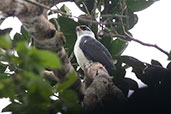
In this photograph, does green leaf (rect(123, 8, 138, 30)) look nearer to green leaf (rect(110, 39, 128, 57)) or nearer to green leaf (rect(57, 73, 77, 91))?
green leaf (rect(110, 39, 128, 57))

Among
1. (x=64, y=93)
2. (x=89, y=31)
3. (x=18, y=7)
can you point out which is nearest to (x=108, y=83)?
(x=18, y=7)

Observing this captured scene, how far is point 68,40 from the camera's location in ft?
15.1

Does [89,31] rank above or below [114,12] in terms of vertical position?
above

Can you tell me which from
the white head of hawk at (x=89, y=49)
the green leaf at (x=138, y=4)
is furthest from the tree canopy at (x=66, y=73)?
the white head of hawk at (x=89, y=49)

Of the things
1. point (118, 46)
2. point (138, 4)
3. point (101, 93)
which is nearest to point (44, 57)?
point (101, 93)

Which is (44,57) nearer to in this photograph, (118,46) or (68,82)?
(68,82)

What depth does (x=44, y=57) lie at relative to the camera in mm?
1089

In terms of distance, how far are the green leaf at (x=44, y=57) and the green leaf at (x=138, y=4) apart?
3.43m

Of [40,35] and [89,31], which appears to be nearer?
[40,35]

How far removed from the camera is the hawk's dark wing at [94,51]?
457cm

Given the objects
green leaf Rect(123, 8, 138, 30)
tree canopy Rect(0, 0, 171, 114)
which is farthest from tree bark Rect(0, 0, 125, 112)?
green leaf Rect(123, 8, 138, 30)

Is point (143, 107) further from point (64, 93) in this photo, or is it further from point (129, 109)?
point (64, 93)

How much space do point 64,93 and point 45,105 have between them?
0.09 meters

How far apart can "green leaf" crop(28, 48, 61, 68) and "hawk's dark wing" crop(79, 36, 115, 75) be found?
3352 mm
